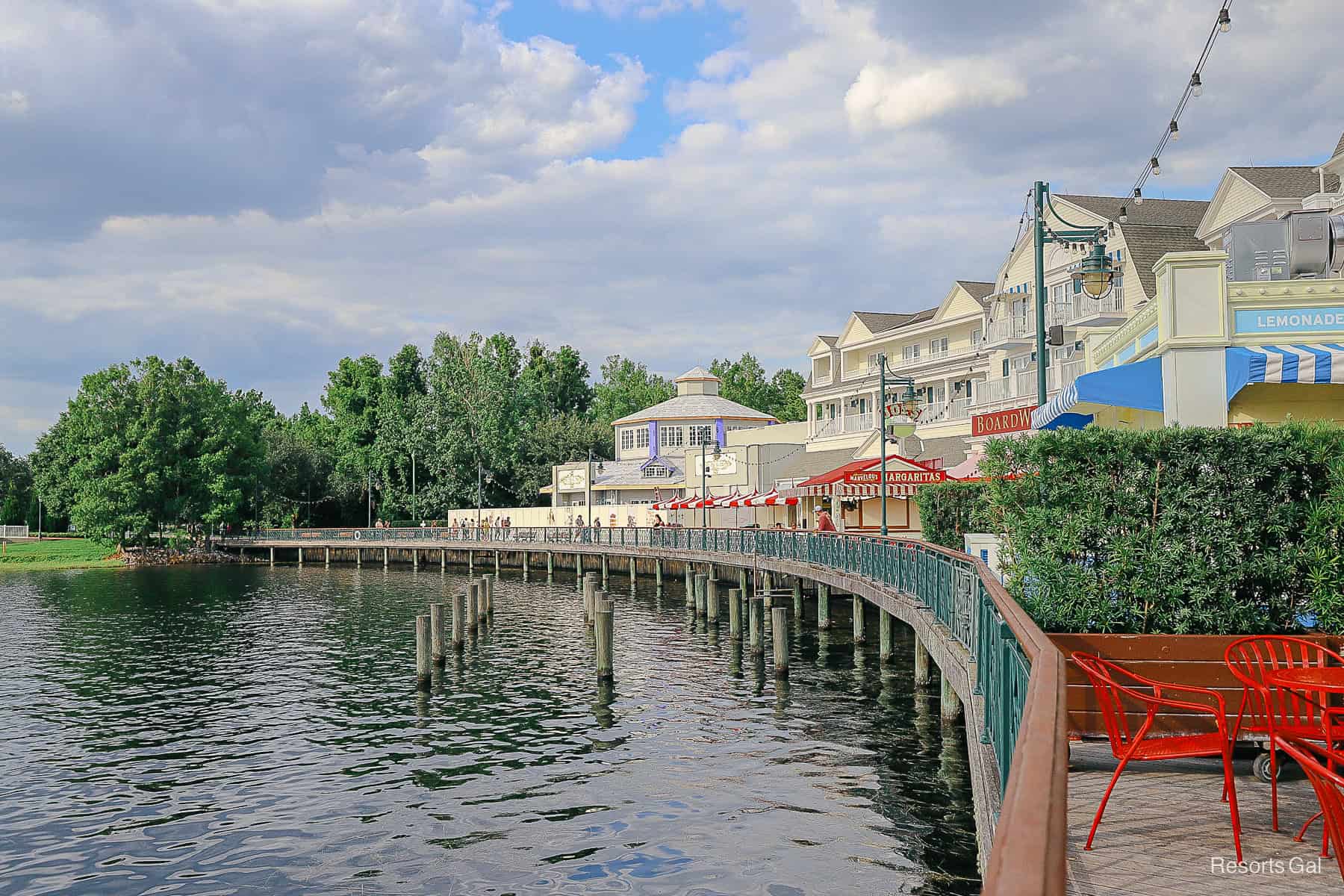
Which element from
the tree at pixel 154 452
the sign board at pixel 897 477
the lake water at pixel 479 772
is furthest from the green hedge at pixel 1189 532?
the tree at pixel 154 452

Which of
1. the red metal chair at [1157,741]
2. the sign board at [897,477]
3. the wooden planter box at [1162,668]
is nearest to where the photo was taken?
the red metal chair at [1157,741]

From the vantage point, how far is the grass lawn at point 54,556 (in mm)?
75312

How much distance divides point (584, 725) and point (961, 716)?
6545 mm

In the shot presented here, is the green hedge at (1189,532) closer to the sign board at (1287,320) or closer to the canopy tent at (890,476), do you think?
the sign board at (1287,320)

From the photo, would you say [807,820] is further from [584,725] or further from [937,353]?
[937,353]

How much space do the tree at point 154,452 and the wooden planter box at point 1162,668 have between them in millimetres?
74903

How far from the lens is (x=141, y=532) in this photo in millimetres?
76000

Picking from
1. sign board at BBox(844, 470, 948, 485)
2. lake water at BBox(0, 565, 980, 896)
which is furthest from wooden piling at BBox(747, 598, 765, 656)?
sign board at BBox(844, 470, 948, 485)

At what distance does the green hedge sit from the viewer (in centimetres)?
1080

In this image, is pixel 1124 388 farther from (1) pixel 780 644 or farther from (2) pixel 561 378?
(2) pixel 561 378

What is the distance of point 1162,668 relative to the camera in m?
9.08

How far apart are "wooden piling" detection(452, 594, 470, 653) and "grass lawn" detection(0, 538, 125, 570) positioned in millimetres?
53461

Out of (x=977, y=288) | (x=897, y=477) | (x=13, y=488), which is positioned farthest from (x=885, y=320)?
(x=13, y=488)

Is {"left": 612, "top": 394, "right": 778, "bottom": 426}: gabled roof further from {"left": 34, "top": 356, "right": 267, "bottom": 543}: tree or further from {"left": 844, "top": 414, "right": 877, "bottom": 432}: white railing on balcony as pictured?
{"left": 34, "top": 356, "right": 267, "bottom": 543}: tree
